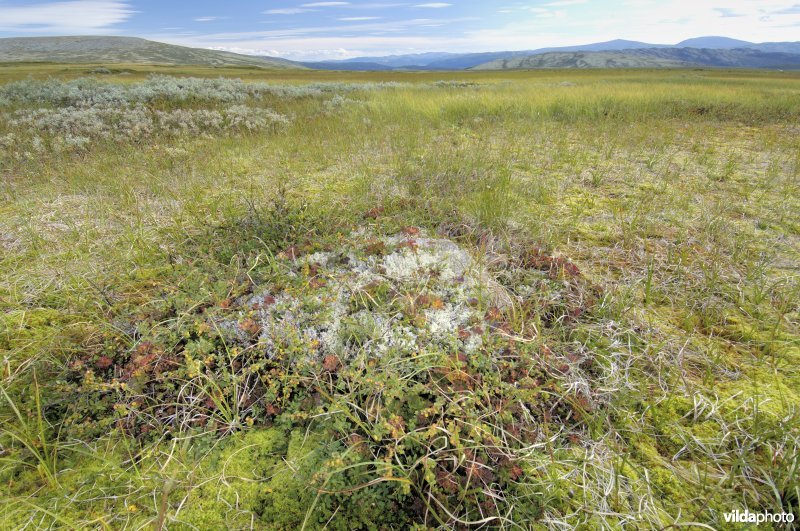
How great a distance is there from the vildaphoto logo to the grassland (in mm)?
46

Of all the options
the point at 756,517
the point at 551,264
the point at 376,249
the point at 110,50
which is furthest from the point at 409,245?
the point at 110,50

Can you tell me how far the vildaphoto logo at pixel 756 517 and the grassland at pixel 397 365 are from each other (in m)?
0.05

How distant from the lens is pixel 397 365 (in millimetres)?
2371

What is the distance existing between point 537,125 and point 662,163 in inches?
151

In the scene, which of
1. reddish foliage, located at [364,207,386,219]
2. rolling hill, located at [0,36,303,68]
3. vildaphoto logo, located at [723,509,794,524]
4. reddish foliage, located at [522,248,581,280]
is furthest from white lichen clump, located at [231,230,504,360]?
rolling hill, located at [0,36,303,68]

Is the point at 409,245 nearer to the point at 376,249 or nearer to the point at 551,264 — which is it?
the point at 376,249

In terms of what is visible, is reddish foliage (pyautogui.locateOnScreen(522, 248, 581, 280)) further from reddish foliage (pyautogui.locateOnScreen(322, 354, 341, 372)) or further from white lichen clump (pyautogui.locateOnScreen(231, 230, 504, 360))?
reddish foliage (pyautogui.locateOnScreen(322, 354, 341, 372))

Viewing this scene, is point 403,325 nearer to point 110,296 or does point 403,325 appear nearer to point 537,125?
point 110,296

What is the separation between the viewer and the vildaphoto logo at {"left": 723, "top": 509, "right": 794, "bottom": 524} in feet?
5.44

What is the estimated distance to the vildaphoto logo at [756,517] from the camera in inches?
65.3

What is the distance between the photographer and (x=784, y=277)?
3.47m

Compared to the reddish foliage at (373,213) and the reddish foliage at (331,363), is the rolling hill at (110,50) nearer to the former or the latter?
the reddish foliage at (373,213)

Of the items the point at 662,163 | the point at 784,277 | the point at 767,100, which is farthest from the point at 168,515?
the point at 767,100

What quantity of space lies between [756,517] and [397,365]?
1821 millimetres
